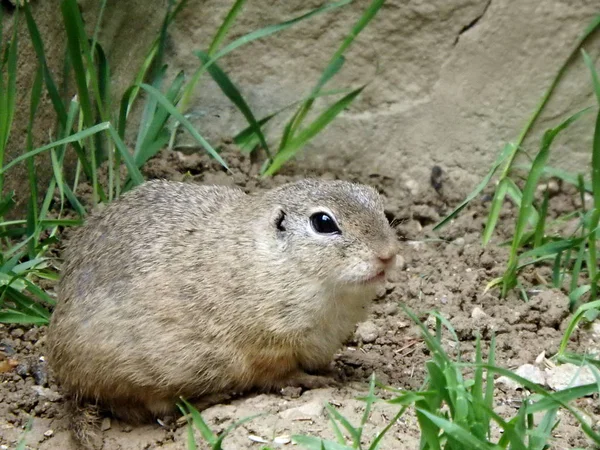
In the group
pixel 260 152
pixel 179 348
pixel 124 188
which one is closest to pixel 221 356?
pixel 179 348

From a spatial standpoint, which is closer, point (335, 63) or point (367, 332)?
point (367, 332)

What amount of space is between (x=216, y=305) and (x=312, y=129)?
4.79 ft

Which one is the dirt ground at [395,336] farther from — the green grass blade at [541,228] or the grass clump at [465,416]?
the grass clump at [465,416]

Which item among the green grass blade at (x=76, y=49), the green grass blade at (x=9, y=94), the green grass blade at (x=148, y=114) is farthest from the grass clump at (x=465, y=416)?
the green grass blade at (x=148, y=114)

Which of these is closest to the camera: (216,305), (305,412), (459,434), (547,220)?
(459,434)

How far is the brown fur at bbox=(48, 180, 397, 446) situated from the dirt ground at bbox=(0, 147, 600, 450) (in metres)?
0.15

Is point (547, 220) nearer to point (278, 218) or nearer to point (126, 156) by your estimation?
point (278, 218)

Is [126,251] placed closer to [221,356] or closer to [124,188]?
[221,356]

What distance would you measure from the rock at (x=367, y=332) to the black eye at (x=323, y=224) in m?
0.86

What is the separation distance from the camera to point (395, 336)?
15.2 feet

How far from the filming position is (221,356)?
4020mm

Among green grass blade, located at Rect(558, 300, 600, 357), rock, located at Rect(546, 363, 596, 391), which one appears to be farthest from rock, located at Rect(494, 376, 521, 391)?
green grass blade, located at Rect(558, 300, 600, 357)

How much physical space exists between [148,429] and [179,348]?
39 centimetres

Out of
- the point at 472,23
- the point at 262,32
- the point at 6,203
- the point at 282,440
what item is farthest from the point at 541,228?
the point at 6,203
